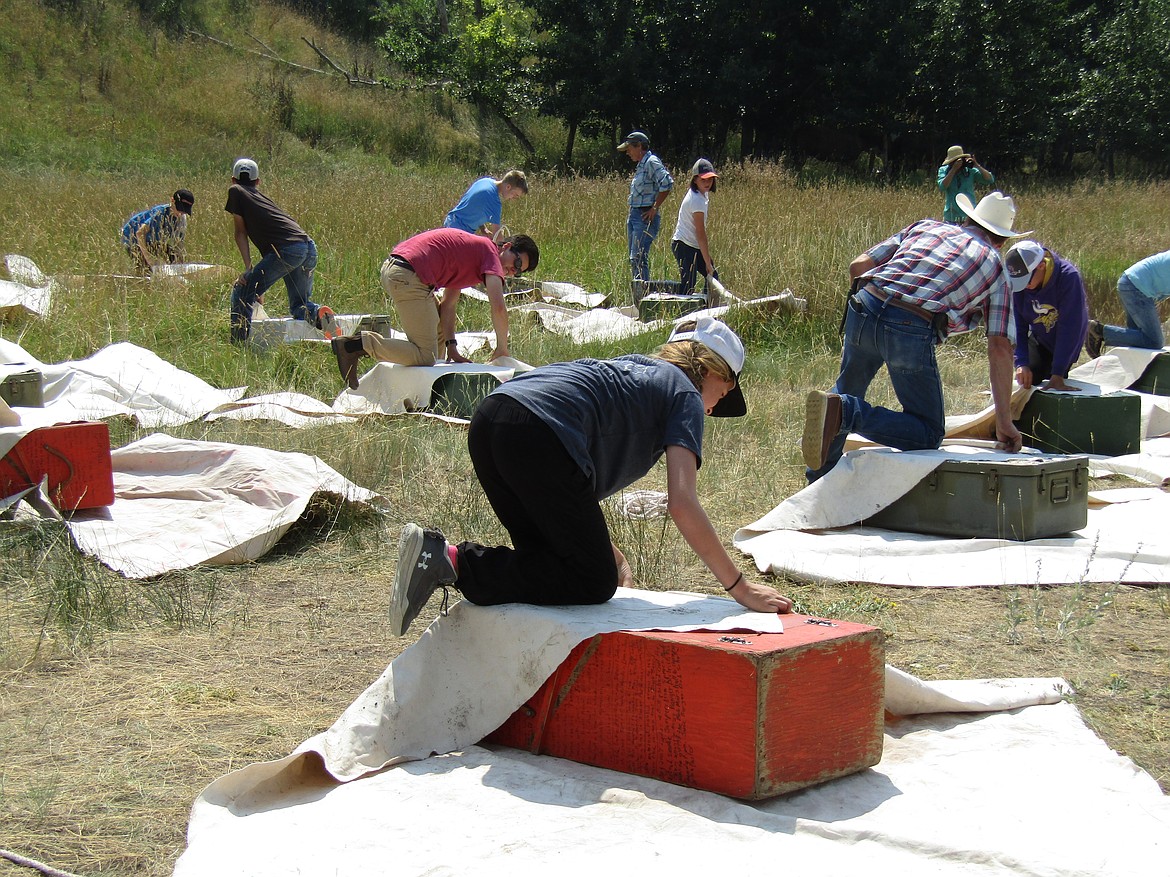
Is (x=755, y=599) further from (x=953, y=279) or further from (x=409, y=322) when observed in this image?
(x=409, y=322)

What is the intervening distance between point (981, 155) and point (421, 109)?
47.4 ft

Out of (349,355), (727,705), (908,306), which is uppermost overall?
(908,306)

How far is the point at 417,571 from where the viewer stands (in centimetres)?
287

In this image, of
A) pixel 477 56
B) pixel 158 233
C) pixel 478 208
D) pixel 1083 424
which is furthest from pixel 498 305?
pixel 477 56

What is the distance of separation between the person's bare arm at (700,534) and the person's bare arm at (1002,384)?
8.27 feet

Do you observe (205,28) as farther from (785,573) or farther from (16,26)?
(785,573)

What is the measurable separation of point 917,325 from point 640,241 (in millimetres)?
6518

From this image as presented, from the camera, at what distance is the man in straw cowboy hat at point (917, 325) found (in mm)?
4852

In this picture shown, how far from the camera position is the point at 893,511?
4980mm

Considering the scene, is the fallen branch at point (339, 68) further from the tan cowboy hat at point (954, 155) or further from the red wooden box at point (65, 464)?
the red wooden box at point (65, 464)

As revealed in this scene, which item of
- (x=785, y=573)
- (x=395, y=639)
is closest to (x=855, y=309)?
(x=785, y=573)

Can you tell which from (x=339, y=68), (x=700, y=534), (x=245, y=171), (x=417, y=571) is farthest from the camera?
(x=339, y=68)

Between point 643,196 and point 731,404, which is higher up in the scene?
point 643,196

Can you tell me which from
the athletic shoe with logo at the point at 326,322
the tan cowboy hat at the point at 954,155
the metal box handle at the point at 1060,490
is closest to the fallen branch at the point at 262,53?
the athletic shoe with logo at the point at 326,322
